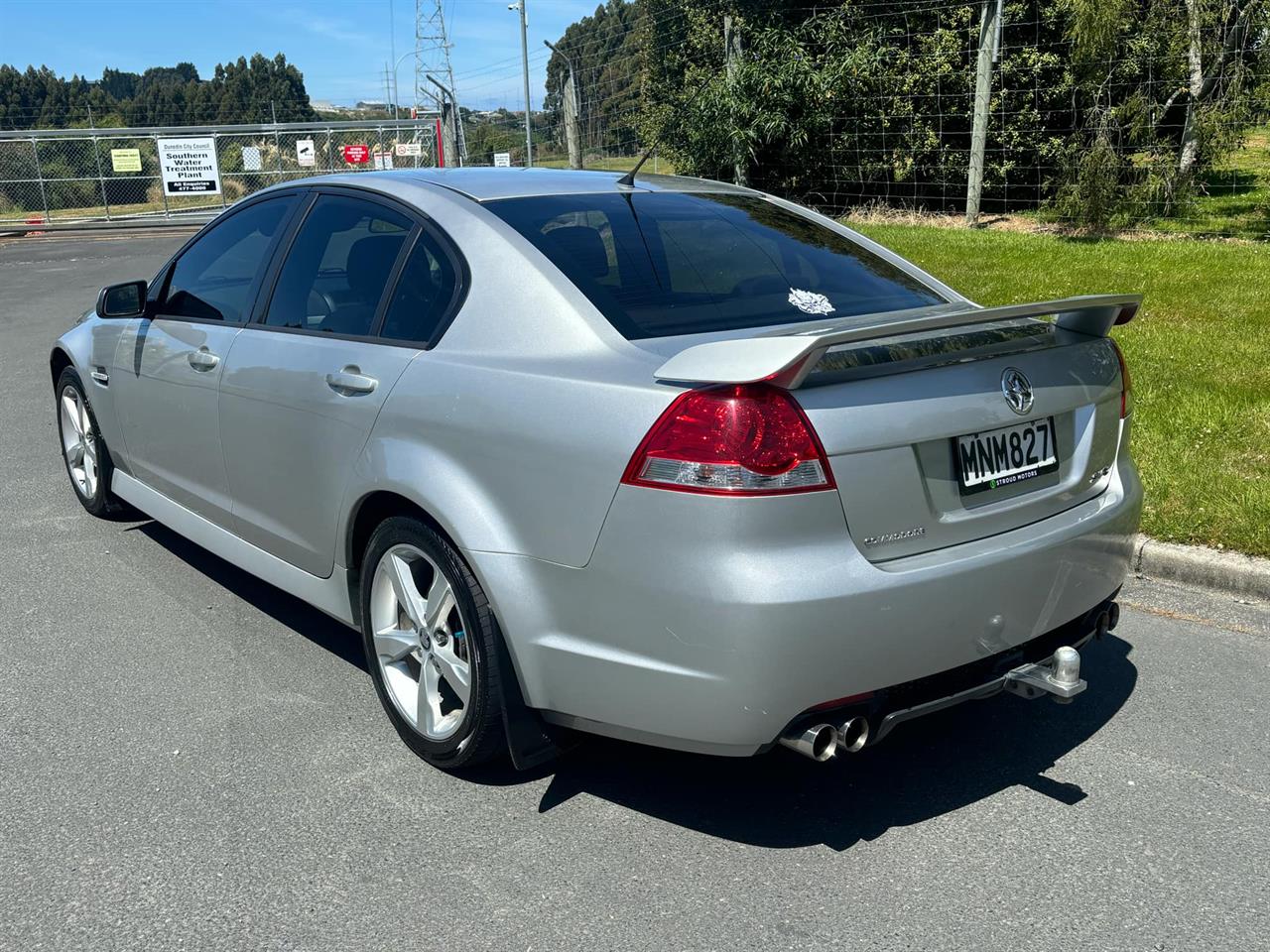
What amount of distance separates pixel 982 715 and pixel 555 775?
4.54ft

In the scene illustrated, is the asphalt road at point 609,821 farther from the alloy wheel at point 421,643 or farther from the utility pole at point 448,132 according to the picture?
the utility pole at point 448,132

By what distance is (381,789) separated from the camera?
329 cm

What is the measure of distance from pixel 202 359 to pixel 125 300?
2.98ft

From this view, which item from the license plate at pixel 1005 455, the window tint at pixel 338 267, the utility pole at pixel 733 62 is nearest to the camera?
the license plate at pixel 1005 455

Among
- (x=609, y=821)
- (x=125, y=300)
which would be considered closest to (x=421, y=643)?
(x=609, y=821)

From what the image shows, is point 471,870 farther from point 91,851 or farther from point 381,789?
point 91,851

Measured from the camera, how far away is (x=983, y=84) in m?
13.1

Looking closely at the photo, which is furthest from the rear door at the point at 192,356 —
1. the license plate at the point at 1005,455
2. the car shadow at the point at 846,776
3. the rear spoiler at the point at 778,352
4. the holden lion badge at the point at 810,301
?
the license plate at the point at 1005,455

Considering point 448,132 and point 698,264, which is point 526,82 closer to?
point 448,132

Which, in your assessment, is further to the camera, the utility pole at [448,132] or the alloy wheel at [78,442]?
the utility pole at [448,132]

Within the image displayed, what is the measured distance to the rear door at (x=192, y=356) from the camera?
4270 mm

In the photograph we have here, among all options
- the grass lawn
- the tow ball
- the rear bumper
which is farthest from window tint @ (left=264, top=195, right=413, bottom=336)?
the grass lawn

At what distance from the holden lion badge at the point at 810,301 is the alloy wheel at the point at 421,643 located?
1.30 m

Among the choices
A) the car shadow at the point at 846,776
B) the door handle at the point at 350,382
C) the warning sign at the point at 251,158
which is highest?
the warning sign at the point at 251,158
